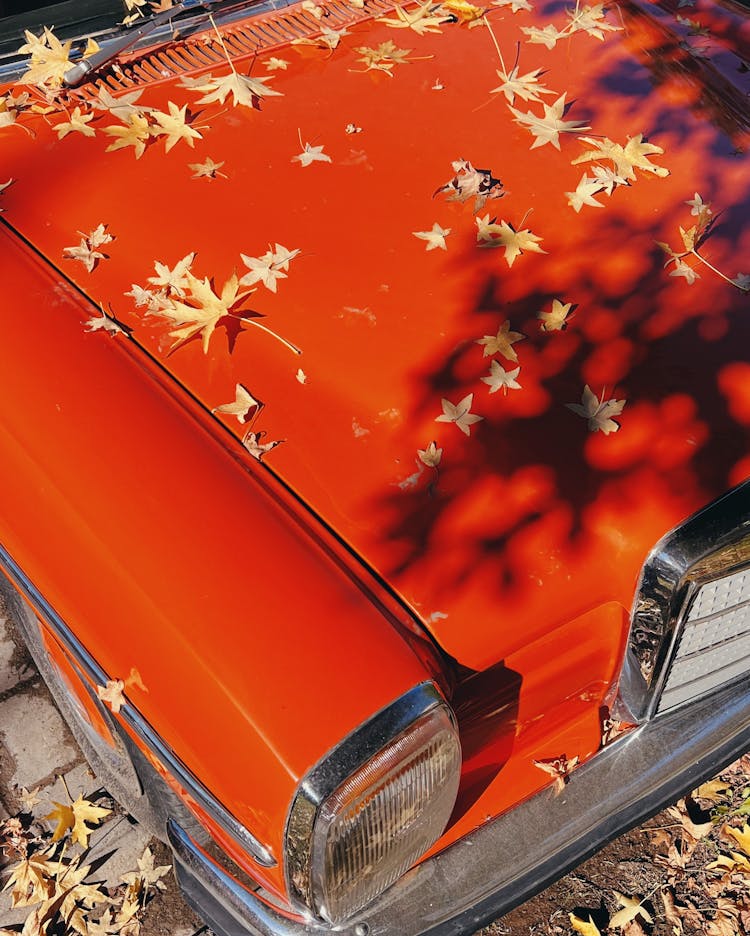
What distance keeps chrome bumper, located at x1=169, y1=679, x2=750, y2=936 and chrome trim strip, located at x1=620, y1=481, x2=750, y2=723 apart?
0.27m

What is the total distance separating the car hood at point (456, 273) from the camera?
1.58 metres

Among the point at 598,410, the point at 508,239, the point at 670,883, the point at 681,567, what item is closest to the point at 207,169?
the point at 508,239

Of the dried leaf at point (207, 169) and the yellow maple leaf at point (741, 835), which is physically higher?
the dried leaf at point (207, 169)

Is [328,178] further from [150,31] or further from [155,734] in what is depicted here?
[155,734]

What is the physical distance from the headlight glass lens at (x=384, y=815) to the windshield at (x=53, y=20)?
1904 mm

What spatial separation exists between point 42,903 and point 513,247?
1.93 metres

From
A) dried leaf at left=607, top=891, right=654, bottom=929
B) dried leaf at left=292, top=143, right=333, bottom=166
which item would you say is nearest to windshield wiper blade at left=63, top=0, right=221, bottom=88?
dried leaf at left=292, top=143, right=333, bottom=166

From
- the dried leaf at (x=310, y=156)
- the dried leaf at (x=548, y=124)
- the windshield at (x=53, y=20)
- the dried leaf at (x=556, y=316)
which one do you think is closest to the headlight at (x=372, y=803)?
the dried leaf at (x=556, y=316)

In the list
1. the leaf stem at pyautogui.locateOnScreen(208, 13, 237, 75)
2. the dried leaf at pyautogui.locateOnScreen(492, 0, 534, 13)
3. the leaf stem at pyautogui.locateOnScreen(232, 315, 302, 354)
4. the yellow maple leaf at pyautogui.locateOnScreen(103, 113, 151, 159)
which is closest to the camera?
the leaf stem at pyautogui.locateOnScreen(232, 315, 302, 354)

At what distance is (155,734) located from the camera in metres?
1.58

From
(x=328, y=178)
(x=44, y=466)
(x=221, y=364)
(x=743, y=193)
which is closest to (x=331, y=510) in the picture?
(x=221, y=364)

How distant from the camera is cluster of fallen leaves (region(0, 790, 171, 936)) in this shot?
2254mm

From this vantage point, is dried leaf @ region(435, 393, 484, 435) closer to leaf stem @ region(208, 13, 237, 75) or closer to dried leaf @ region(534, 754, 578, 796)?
dried leaf @ region(534, 754, 578, 796)

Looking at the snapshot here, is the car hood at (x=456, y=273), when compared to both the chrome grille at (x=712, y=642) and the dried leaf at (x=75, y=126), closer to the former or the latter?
the dried leaf at (x=75, y=126)
